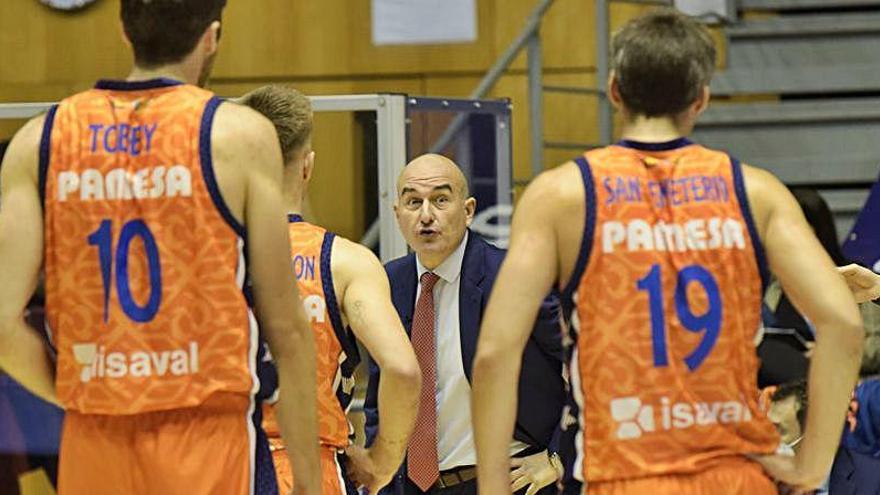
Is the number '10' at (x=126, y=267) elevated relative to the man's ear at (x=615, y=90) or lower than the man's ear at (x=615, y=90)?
lower

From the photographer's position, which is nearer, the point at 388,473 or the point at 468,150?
the point at 388,473

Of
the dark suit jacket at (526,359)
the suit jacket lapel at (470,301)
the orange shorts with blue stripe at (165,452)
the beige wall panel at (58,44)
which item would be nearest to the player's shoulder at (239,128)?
the orange shorts with blue stripe at (165,452)

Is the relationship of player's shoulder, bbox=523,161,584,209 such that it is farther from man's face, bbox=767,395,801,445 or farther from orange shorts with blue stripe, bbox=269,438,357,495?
man's face, bbox=767,395,801,445

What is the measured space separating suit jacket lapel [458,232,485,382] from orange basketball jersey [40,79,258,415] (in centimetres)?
192

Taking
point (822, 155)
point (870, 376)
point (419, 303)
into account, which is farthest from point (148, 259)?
point (822, 155)

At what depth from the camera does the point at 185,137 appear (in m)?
2.51

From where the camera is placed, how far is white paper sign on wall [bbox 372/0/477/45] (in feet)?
27.0

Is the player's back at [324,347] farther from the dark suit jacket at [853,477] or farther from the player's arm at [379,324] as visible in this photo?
the dark suit jacket at [853,477]

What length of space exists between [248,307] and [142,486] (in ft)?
1.15

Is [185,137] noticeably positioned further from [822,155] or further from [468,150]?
[822,155]

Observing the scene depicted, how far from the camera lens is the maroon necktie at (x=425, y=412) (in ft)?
14.5

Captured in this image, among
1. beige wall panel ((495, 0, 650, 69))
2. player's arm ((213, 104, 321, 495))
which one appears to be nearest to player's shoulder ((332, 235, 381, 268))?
player's arm ((213, 104, 321, 495))

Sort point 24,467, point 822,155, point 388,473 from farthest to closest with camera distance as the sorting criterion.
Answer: point 822,155
point 24,467
point 388,473

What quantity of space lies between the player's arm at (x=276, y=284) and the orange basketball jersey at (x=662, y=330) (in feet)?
1.58
